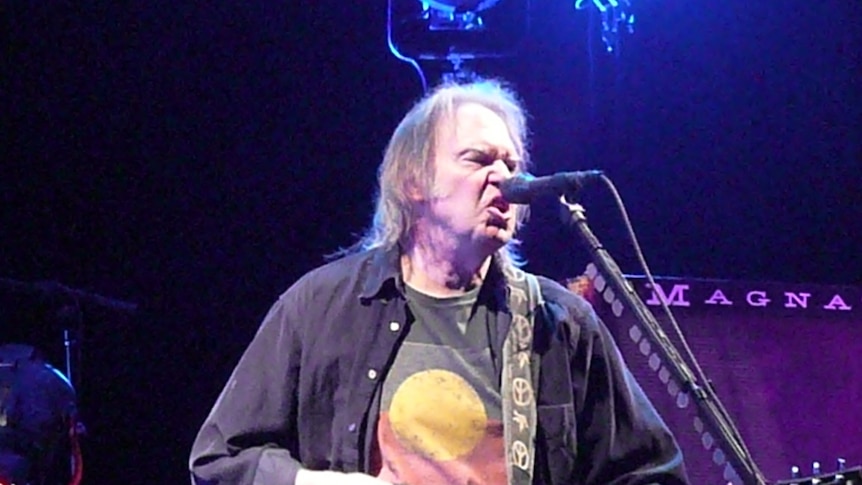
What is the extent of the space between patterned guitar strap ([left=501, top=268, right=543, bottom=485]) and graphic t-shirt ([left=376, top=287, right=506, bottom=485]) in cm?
2

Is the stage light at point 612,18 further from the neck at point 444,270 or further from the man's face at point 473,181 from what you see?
the neck at point 444,270

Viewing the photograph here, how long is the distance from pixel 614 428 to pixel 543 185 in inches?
25.4

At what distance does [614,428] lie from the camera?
2488mm

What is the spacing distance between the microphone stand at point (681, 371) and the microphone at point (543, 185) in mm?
37

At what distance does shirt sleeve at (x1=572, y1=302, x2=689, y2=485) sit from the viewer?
8.02 feet

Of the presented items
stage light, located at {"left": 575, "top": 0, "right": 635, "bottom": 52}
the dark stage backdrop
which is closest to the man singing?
the dark stage backdrop

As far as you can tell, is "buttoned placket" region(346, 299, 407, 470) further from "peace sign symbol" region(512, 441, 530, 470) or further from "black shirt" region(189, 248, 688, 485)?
"peace sign symbol" region(512, 441, 530, 470)

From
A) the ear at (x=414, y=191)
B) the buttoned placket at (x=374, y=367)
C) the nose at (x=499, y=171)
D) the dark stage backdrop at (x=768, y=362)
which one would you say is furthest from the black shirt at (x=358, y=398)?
the dark stage backdrop at (x=768, y=362)

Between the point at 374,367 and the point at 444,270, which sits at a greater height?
the point at 444,270

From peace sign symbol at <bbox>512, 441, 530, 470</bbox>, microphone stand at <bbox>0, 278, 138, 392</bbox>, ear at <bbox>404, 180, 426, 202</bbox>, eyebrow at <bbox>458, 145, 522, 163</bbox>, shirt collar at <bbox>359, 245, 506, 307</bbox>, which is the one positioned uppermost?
eyebrow at <bbox>458, 145, 522, 163</bbox>

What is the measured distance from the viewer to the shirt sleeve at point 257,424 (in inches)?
92.0

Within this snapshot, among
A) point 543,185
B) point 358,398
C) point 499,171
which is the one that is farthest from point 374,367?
point 543,185

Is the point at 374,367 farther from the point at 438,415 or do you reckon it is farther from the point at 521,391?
the point at 521,391

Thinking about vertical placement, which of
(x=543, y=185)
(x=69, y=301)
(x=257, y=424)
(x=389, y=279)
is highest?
(x=543, y=185)
